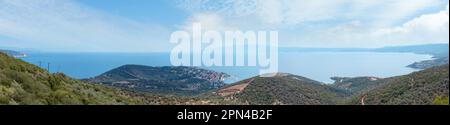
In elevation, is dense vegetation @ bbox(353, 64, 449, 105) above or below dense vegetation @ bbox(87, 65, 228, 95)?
above

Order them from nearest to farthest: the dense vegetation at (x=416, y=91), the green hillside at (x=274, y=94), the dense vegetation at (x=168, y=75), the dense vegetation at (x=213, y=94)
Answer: the dense vegetation at (x=213, y=94) → the dense vegetation at (x=416, y=91) → the green hillside at (x=274, y=94) → the dense vegetation at (x=168, y=75)

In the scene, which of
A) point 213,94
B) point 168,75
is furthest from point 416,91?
point 168,75

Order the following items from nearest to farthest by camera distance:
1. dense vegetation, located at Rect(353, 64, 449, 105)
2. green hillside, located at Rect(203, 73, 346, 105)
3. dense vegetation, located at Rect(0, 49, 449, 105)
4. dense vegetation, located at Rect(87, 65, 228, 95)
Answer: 1. dense vegetation, located at Rect(0, 49, 449, 105)
2. dense vegetation, located at Rect(353, 64, 449, 105)
3. green hillside, located at Rect(203, 73, 346, 105)
4. dense vegetation, located at Rect(87, 65, 228, 95)

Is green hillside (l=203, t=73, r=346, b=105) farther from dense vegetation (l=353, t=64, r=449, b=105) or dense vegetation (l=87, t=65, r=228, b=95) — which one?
dense vegetation (l=87, t=65, r=228, b=95)

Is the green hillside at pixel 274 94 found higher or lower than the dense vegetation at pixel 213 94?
lower

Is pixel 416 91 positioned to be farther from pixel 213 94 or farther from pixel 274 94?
pixel 213 94

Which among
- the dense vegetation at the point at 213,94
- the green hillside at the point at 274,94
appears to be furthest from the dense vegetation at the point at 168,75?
the green hillside at the point at 274,94

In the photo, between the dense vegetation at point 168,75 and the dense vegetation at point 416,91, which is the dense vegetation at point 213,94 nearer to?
the dense vegetation at point 416,91

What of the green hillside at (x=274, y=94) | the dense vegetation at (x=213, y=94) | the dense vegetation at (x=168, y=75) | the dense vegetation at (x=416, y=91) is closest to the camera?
the dense vegetation at (x=213, y=94)

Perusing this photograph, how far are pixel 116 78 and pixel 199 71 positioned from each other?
30589 mm

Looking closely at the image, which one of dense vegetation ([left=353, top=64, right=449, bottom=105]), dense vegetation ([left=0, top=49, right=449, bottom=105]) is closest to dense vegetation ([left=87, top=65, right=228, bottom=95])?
dense vegetation ([left=0, top=49, right=449, bottom=105])
